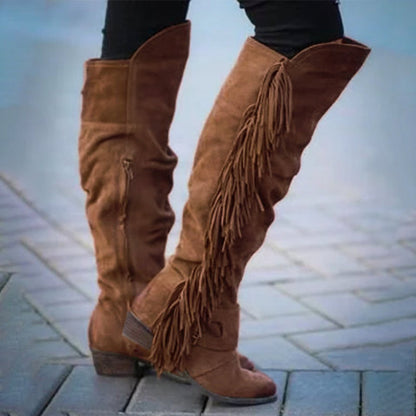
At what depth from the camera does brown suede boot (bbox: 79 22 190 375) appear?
209 cm

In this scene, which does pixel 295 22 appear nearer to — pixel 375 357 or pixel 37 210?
pixel 375 357

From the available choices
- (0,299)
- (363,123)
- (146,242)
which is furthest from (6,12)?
(146,242)

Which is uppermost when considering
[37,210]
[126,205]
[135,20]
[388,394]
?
[135,20]

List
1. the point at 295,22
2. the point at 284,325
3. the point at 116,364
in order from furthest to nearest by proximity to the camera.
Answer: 1. the point at 284,325
2. the point at 116,364
3. the point at 295,22

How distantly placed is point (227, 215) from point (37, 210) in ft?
4.38

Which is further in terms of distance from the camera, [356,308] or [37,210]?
[37,210]

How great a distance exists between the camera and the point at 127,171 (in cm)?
211

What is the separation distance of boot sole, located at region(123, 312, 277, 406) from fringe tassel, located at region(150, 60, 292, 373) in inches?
1.3

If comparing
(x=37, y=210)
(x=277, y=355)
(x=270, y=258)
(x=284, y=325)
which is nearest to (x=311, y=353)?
(x=277, y=355)

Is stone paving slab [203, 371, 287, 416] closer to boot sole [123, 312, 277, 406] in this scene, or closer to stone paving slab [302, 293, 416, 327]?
boot sole [123, 312, 277, 406]

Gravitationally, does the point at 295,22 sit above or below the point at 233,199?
above

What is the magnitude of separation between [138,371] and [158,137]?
1.40 feet

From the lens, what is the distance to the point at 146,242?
219cm

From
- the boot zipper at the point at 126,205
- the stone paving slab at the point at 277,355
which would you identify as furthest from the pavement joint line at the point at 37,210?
the boot zipper at the point at 126,205
